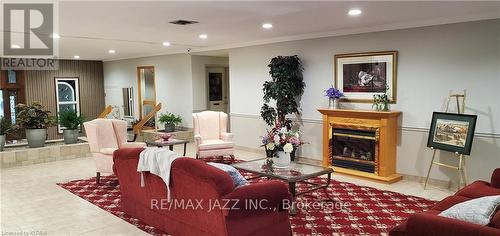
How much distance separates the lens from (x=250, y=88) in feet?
26.1

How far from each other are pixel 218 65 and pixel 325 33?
4.29 metres

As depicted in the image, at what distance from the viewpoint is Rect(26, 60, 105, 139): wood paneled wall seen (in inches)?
446

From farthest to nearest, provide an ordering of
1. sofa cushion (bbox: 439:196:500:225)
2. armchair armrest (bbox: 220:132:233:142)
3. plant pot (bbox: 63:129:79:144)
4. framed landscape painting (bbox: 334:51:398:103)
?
plant pot (bbox: 63:129:79:144)
armchair armrest (bbox: 220:132:233:142)
framed landscape painting (bbox: 334:51:398:103)
sofa cushion (bbox: 439:196:500:225)

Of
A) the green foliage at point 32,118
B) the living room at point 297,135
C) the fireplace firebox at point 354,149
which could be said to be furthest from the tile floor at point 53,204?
the green foliage at point 32,118

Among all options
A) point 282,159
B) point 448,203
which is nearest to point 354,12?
point 282,159

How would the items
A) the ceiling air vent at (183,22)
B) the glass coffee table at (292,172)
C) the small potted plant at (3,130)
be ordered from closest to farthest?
the glass coffee table at (292,172) < the ceiling air vent at (183,22) < the small potted plant at (3,130)

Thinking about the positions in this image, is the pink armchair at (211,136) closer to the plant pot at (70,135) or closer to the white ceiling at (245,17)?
the white ceiling at (245,17)

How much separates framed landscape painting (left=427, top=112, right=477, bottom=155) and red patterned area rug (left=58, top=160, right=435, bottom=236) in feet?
2.80

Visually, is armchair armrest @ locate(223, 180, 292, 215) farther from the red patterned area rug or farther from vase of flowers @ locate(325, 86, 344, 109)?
vase of flowers @ locate(325, 86, 344, 109)

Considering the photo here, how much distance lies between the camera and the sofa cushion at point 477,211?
7.81ft

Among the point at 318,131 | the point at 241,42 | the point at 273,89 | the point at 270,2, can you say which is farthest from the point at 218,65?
the point at 270,2

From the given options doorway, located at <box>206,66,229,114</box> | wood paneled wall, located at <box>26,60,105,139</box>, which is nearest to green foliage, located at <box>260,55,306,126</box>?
doorway, located at <box>206,66,229,114</box>

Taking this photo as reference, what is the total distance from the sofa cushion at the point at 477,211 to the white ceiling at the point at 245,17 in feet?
7.87

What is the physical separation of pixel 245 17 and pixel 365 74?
2301 millimetres
